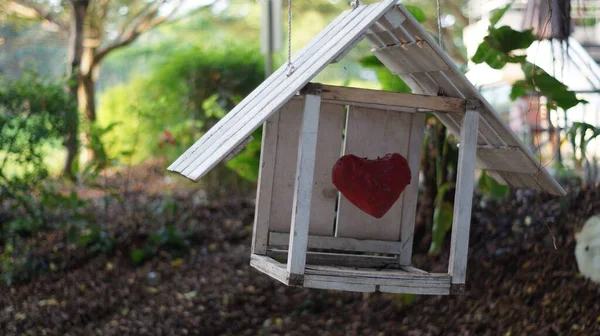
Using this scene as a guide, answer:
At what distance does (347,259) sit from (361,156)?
466 mm

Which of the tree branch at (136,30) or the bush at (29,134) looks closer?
the bush at (29,134)

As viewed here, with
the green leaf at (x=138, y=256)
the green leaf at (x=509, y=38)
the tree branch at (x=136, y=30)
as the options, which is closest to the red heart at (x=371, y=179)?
the green leaf at (x=509, y=38)

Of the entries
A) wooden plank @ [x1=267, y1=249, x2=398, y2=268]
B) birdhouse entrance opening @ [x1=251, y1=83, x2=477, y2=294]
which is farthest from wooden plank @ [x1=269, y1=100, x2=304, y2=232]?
wooden plank @ [x1=267, y1=249, x2=398, y2=268]

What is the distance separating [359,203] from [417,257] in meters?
2.56

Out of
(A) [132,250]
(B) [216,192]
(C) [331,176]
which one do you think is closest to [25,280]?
(A) [132,250]

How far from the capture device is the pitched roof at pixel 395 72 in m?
2.37

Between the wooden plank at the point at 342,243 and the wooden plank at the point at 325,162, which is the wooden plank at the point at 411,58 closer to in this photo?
the wooden plank at the point at 325,162

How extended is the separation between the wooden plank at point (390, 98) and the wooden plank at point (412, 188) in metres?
0.37

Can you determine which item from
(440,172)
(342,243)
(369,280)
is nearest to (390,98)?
(369,280)

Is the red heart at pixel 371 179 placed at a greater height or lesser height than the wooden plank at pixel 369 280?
greater

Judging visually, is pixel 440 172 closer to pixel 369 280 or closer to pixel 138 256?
pixel 369 280

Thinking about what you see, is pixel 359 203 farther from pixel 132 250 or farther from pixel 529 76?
pixel 132 250

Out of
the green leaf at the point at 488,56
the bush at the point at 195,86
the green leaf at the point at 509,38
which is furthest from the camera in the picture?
the bush at the point at 195,86

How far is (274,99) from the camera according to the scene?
240 cm
